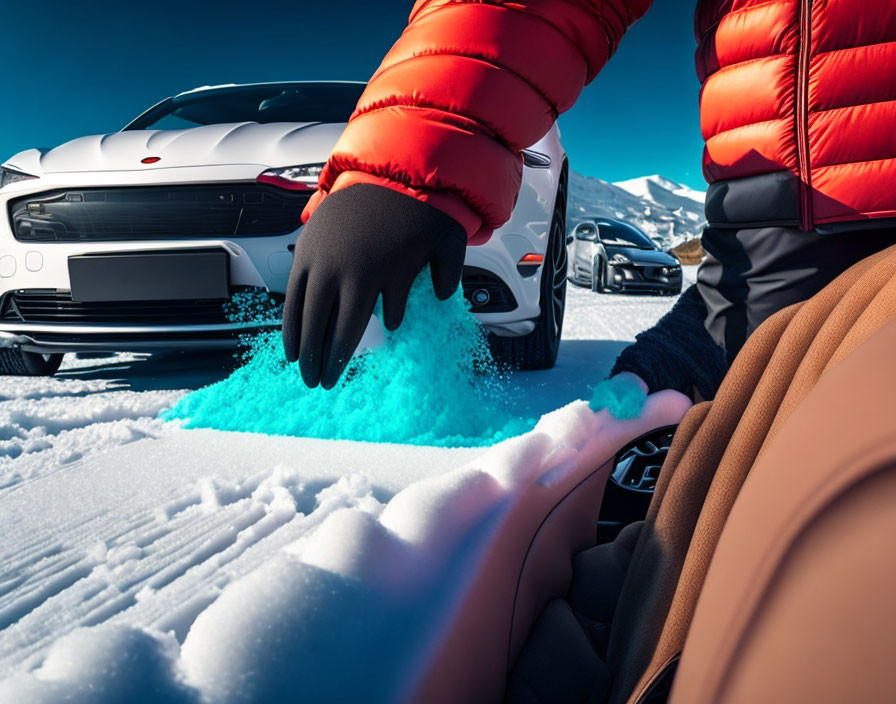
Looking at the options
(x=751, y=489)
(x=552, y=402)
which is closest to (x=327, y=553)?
(x=751, y=489)

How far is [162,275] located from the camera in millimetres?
2352

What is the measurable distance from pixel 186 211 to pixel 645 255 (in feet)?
22.5

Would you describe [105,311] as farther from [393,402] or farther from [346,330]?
[346,330]

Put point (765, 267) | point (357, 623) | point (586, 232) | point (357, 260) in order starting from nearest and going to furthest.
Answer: point (357, 623) → point (357, 260) → point (765, 267) → point (586, 232)

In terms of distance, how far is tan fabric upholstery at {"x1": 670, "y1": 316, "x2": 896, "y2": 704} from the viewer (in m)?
0.29

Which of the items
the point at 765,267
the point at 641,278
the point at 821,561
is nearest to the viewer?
the point at 821,561

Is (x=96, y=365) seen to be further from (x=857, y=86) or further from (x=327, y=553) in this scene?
(x=857, y=86)

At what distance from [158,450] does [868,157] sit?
1761 millimetres

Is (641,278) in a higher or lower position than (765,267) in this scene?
lower

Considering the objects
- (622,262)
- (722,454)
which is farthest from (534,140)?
(622,262)

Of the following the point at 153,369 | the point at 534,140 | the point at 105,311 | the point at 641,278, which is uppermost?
the point at 534,140

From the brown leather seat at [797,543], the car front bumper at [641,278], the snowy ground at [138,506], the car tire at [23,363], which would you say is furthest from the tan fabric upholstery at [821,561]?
the car front bumper at [641,278]

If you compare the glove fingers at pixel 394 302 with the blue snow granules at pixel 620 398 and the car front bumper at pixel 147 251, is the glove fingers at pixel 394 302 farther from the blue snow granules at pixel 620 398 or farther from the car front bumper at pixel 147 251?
the car front bumper at pixel 147 251

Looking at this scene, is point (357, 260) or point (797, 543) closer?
point (797, 543)
